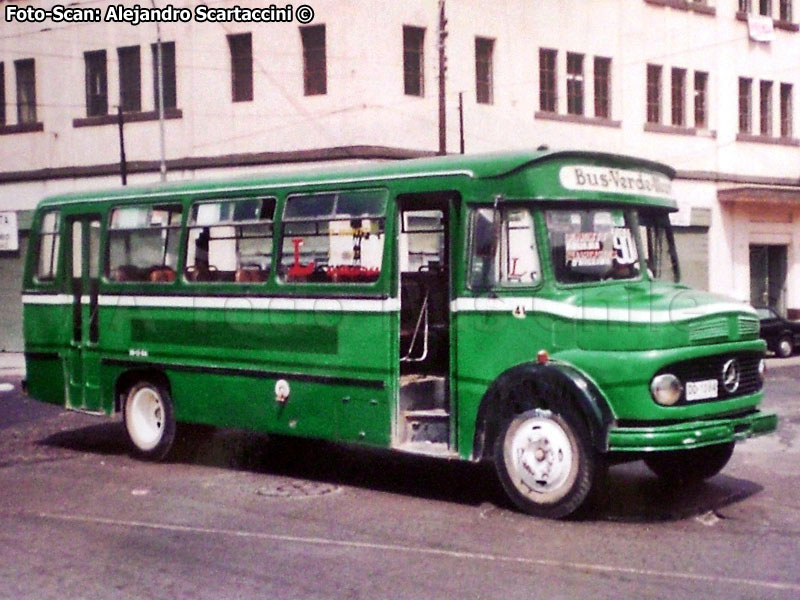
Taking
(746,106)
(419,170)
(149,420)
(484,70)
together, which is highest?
(484,70)

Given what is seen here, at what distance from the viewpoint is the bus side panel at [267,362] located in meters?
9.90

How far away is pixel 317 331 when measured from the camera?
10.3 meters

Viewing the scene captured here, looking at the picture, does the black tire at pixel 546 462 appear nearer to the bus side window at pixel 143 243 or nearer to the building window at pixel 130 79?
the bus side window at pixel 143 243

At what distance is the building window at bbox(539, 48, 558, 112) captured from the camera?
29.0 metres

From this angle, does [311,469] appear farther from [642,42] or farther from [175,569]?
[642,42]

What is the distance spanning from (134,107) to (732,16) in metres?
17.3

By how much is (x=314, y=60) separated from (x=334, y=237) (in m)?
16.6

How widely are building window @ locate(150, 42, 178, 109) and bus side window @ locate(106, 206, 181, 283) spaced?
16.0 meters

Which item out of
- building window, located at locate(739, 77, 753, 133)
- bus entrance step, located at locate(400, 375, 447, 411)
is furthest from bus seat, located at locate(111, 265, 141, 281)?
building window, located at locate(739, 77, 753, 133)

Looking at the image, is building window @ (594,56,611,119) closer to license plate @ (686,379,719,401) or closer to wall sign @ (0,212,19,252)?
wall sign @ (0,212,19,252)

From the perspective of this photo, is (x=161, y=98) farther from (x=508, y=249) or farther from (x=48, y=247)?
(x=508, y=249)

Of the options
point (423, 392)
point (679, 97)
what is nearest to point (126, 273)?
point (423, 392)

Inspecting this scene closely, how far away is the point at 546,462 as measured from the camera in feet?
28.7

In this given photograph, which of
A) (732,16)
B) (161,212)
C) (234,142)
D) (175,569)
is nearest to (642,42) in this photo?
(732,16)
